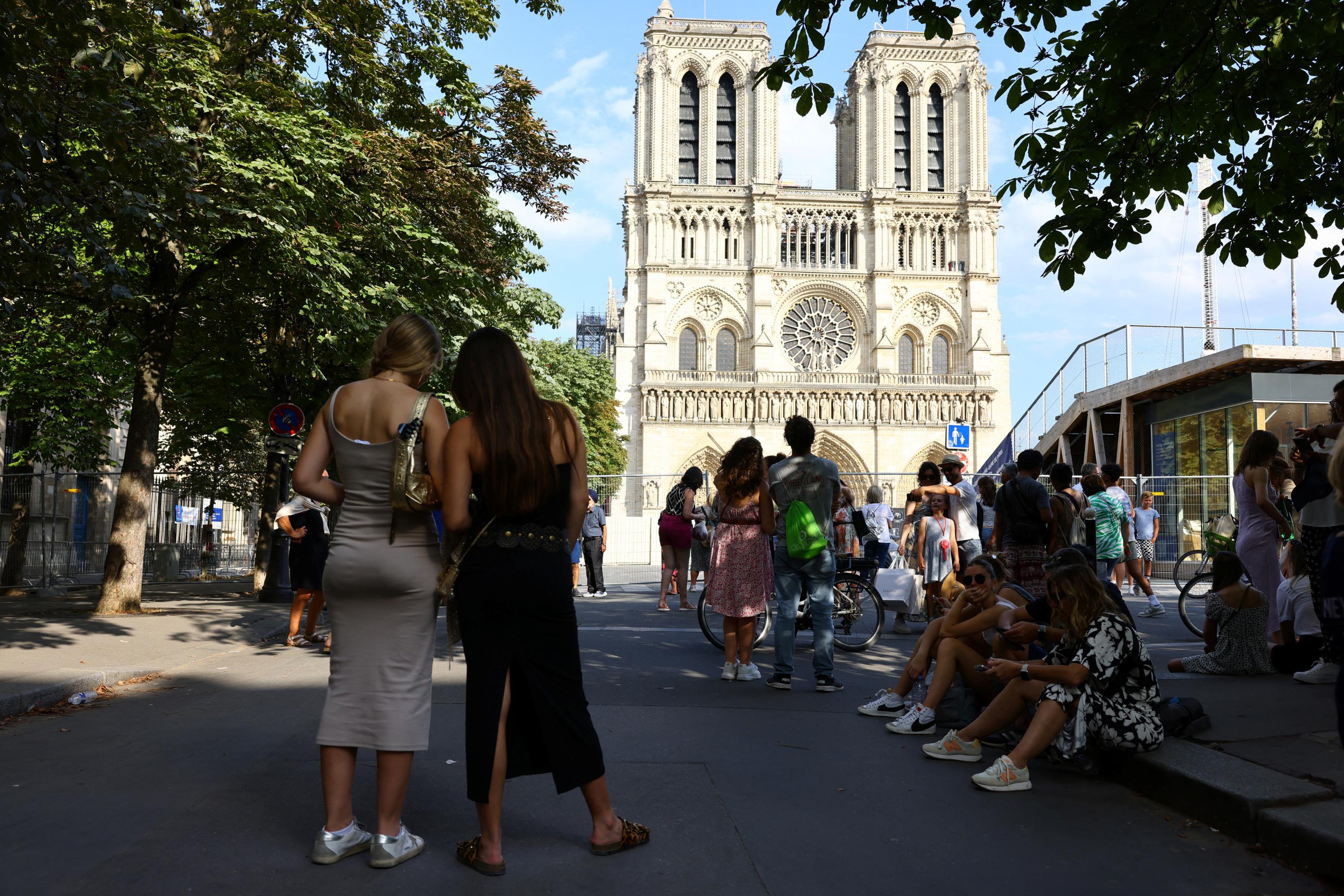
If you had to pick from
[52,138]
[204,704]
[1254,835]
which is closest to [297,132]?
[52,138]

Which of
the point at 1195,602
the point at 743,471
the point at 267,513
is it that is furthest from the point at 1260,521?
the point at 267,513

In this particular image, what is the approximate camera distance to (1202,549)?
15875 mm

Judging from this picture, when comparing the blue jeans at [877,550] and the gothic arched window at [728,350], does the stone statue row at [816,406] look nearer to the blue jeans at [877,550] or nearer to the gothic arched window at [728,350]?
the gothic arched window at [728,350]

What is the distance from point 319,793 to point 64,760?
1.58 metres

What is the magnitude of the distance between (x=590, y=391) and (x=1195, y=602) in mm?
33321

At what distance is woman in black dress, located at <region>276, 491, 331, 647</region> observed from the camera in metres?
9.09

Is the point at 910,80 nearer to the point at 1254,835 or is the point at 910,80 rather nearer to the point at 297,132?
the point at 297,132

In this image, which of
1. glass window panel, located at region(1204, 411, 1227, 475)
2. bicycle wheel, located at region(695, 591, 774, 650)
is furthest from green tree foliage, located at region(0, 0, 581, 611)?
glass window panel, located at region(1204, 411, 1227, 475)

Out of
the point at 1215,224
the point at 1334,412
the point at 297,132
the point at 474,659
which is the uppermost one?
the point at 297,132

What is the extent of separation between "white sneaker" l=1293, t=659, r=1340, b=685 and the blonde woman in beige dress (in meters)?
5.64

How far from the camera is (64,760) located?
4.74 m

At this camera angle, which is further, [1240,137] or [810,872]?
[1240,137]

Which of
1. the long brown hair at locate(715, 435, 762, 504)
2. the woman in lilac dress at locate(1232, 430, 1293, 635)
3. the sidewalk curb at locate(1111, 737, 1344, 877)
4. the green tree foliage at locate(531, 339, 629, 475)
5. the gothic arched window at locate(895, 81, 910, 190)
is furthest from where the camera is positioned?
the gothic arched window at locate(895, 81, 910, 190)

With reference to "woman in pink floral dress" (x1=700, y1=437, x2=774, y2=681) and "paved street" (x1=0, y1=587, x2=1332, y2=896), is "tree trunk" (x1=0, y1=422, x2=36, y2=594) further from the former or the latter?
"woman in pink floral dress" (x1=700, y1=437, x2=774, y2=681)
